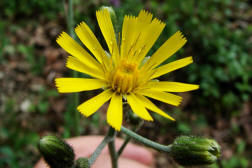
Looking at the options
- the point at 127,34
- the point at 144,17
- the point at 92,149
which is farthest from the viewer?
the point at 92,149

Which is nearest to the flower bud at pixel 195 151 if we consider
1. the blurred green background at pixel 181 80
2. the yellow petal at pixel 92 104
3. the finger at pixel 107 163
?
the yellow petal at pixel 92 104

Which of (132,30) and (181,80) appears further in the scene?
(181,80)

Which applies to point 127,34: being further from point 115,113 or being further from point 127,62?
point 115,113

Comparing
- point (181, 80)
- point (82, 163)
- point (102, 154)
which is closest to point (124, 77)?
point (82, 163)

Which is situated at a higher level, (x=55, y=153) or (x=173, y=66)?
(x=173, y=66)

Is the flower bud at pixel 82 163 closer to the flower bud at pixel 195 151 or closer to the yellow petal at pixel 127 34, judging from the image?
the flower bud at pixel 195 151
